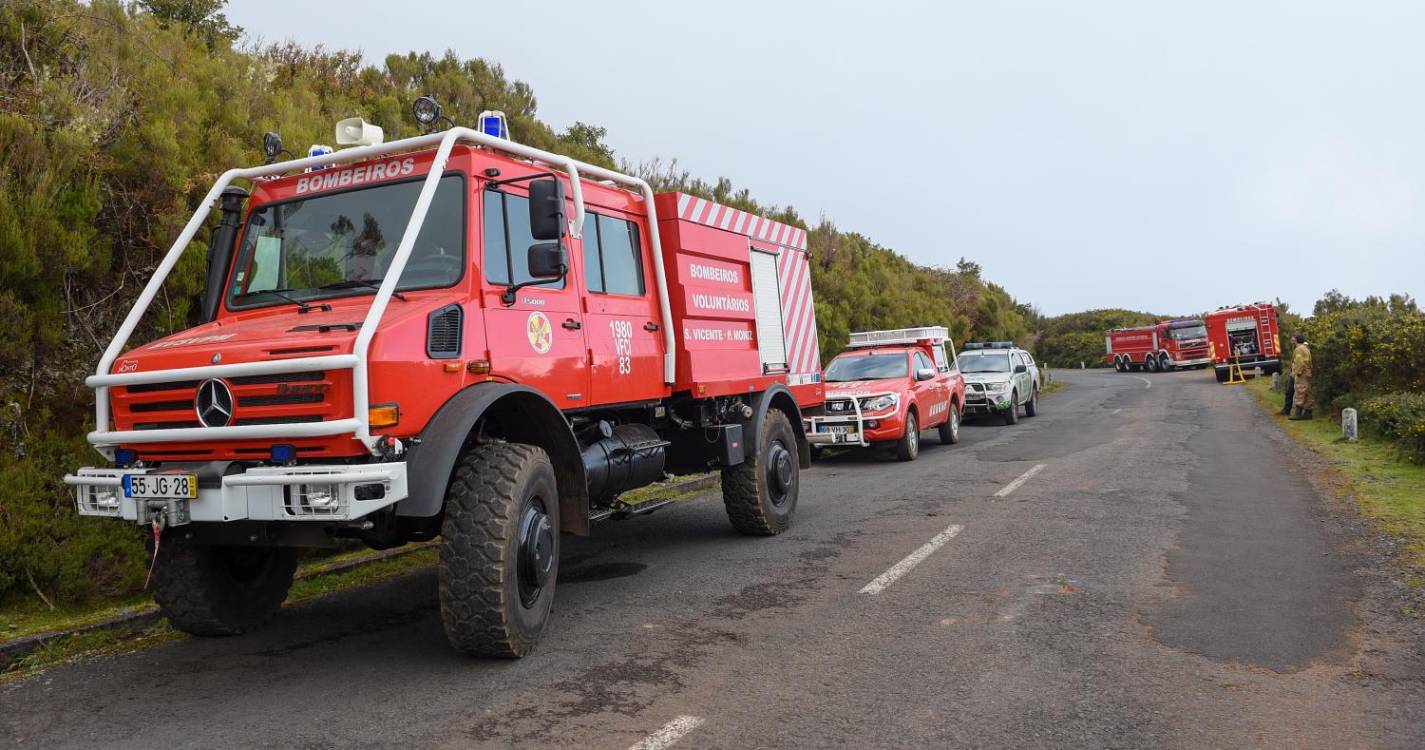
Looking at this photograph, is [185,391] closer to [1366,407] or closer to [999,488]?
[999,488]

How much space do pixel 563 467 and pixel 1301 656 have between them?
4.14 m

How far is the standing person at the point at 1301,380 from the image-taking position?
1916 cm

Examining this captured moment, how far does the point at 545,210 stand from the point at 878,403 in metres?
9.81

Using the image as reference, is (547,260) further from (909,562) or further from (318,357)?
(909,562)

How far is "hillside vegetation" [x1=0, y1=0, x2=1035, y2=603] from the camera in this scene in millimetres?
6637

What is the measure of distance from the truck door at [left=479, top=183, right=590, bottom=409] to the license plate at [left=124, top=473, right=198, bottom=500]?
5.22 ft

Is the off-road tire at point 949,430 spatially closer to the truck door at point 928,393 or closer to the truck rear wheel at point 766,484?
the truck door at point 928,393

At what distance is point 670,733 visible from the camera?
4117mm

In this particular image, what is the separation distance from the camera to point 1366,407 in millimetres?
15719

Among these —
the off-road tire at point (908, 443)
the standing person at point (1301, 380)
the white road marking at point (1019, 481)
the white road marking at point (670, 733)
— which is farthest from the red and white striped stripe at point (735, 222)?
the standing person at point (1301, 380)

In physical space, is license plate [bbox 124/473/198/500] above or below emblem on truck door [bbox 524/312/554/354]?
below

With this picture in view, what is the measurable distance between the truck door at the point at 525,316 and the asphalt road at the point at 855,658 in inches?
59.3

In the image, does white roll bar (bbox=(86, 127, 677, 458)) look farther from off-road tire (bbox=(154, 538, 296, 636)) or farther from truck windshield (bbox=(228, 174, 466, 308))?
off-road tire (bbox=(154, 538, 296, 636))

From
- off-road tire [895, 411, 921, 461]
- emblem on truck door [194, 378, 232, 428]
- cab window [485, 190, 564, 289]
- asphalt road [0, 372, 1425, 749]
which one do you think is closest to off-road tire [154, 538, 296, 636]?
asphalt road [0, 372, 1425, 749]
